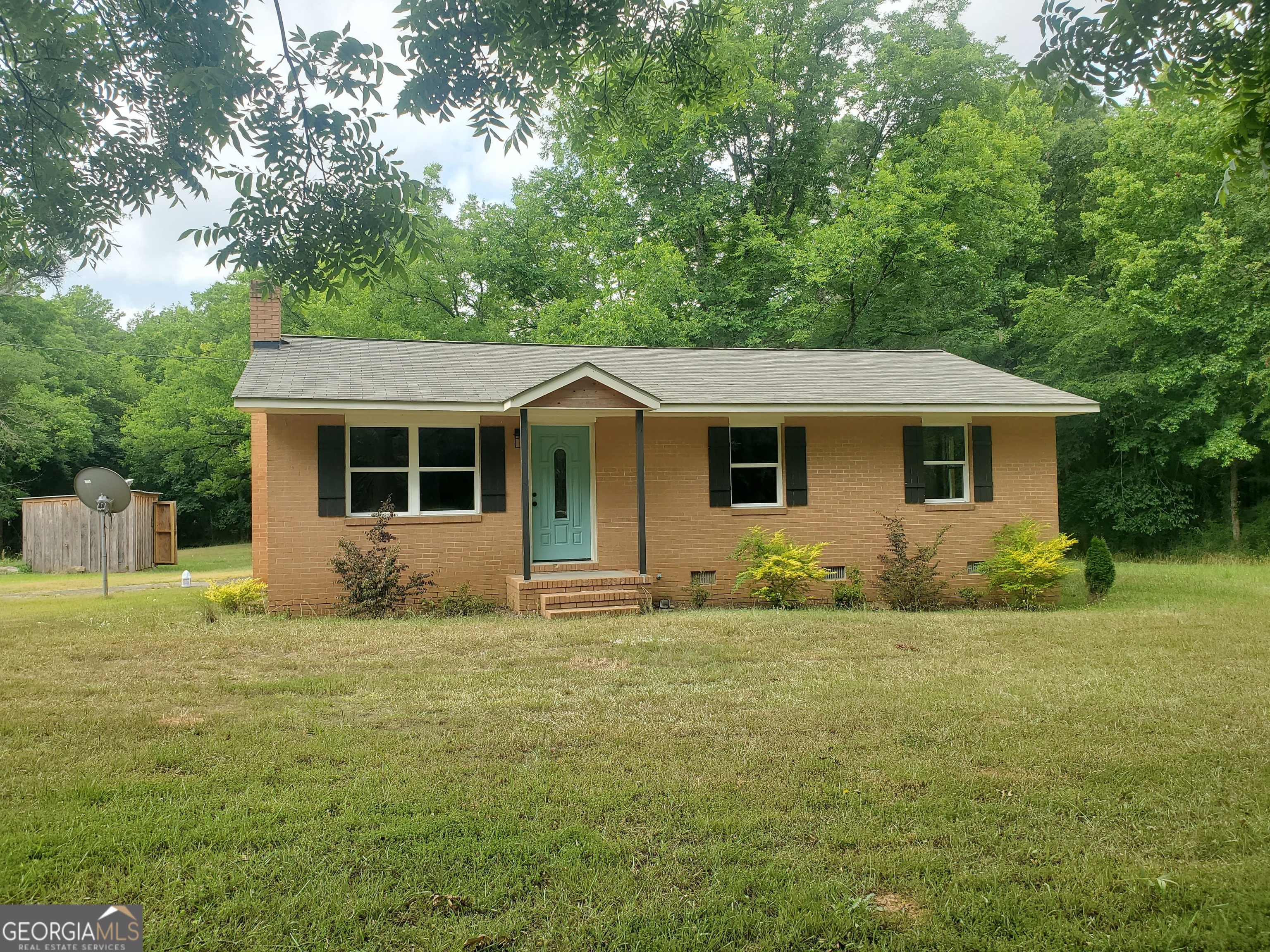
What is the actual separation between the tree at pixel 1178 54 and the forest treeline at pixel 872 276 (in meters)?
16.1

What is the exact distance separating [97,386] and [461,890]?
37161 millimetres

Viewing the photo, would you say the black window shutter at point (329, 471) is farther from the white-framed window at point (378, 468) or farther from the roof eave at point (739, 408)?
the roof eave at point (739, 408)

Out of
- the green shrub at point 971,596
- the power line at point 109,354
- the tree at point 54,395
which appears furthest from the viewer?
the power line at point 109,354

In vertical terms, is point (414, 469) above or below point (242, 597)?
above

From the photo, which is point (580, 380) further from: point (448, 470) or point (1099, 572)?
point (1099, 572)

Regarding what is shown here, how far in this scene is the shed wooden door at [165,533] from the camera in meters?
21.9

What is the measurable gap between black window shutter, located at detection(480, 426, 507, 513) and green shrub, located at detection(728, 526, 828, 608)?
377cm

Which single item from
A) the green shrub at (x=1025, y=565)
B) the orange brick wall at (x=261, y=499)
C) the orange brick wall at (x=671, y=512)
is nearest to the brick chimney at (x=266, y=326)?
the orange brick wall at (x=261, y=499)

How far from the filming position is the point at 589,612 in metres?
10.7

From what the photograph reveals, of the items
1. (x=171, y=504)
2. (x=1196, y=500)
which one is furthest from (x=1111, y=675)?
(x=171, y=504)

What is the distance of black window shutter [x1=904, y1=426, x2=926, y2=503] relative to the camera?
43.8ft

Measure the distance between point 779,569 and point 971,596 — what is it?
3725 mm

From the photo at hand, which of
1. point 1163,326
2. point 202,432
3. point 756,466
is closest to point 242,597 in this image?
point 756,466

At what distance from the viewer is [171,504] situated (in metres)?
22.2
